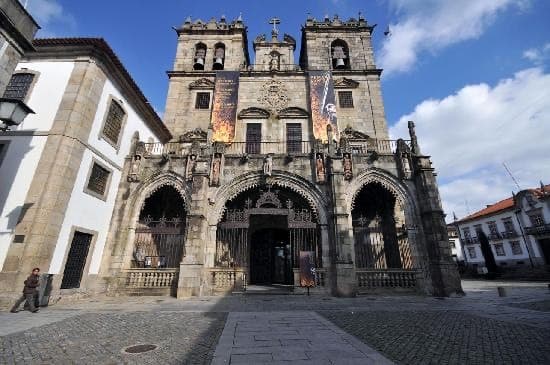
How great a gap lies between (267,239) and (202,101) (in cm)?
1251

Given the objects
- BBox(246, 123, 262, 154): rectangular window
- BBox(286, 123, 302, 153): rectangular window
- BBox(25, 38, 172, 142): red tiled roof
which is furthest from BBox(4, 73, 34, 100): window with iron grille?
BBox(286, 123, 302, 153): rectangular window

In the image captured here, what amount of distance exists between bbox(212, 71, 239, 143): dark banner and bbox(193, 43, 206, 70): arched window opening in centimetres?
297

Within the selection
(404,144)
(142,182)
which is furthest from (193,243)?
(404,144)

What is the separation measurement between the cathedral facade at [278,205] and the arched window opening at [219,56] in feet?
10.3

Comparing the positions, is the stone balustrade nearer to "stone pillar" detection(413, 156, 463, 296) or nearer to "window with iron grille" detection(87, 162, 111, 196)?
"stone pillar" detection(413, 156, 463, 296)

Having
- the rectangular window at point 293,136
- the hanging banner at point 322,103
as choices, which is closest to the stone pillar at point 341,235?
the rectangular window at point 293,136

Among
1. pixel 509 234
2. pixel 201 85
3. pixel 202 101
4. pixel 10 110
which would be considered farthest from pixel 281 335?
pixel 509 234

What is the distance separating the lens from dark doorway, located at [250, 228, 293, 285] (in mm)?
16500

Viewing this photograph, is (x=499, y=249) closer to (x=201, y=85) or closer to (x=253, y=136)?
(x=253, y=136)

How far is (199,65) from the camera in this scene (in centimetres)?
2280

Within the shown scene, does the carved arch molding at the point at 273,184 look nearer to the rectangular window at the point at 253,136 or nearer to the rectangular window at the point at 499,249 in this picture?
the rectangular window at the point at 253,136

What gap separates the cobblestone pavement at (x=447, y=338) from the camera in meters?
3.99

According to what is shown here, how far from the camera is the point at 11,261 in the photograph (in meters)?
8.77

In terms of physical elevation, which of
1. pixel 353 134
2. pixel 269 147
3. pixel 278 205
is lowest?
pixel 278 205
